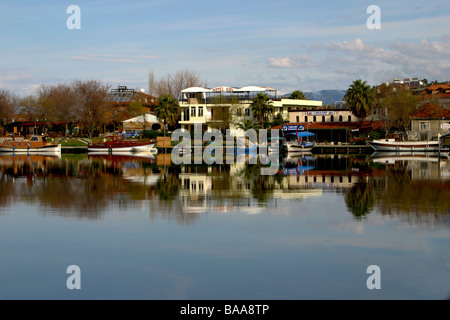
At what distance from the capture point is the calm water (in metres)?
13.3

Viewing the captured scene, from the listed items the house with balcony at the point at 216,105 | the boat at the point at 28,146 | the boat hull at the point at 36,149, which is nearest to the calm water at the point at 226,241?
the boat hull at the point at 36,149

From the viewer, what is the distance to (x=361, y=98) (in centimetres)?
9206

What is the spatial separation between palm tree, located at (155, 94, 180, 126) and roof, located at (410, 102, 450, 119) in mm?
36375

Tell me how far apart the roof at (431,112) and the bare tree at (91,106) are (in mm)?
50364

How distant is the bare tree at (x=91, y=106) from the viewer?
337ft

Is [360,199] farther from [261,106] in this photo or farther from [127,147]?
[261,106]

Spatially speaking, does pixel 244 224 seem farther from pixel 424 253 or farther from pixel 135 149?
pixel 135 149

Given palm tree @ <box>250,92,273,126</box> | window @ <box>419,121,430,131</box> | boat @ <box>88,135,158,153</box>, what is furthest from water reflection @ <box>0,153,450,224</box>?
palm tree @ <box>250,92,273,126</box>

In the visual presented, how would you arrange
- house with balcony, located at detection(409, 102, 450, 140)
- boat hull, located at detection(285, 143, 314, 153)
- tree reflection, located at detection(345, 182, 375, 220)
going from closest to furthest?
tree reflection, located at detection(345, 182, 375, 220)
boat hull, located at detection(285, 143, 314, 153)
house with balcony, located at detection(409, 102, 450, 140)

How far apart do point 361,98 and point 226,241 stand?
77.8m

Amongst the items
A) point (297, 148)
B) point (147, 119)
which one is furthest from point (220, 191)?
point (147, 119)

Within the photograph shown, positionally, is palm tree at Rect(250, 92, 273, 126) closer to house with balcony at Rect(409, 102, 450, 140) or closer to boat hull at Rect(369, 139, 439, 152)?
boat hull at Rect(369, 139, 439, 152)

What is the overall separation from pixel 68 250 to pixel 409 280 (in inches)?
359
